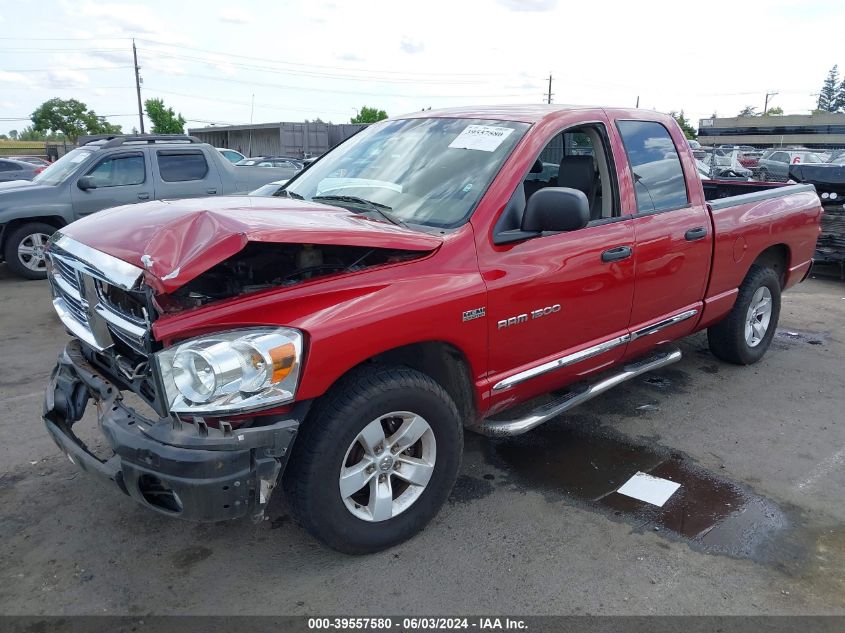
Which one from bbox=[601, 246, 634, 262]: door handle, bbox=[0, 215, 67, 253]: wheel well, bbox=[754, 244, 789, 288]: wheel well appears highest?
bbox=[601, 246, 634, 262]: door handle

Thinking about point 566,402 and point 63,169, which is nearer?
point 566,402

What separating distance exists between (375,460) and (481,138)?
1802mm

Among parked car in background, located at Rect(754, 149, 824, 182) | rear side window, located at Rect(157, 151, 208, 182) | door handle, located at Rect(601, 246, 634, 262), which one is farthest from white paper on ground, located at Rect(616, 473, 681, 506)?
parked car in background, located at Rect(754, 149, 824, 182)

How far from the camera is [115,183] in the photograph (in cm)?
930

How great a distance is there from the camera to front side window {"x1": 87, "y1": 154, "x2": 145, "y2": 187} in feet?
30.2

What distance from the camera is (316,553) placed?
9.78 ft

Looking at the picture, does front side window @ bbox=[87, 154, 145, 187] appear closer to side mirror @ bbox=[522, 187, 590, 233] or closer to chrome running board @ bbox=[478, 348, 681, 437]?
chrome running board @ bbox=[478, 348, 681, 437]

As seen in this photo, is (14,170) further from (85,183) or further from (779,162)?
(779,162)

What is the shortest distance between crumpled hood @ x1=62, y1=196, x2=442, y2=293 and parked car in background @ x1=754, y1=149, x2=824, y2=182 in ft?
77.1

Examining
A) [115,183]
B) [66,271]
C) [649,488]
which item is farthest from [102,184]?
[649,488]

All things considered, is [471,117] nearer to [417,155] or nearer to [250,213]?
[417,155]

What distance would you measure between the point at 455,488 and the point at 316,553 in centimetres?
89

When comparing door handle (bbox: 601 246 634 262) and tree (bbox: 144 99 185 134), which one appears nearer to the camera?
Answer: door handle (bbox: 601 246 634 262)

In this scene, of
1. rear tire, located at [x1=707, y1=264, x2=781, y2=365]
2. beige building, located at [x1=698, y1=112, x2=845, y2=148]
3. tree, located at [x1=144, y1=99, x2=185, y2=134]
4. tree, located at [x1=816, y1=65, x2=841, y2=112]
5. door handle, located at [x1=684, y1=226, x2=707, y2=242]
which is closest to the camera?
door handle, located at [x1=684, y1=226, x2=707, y2=242]
